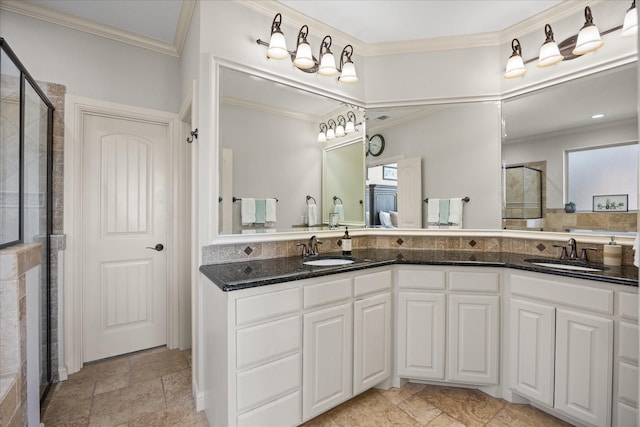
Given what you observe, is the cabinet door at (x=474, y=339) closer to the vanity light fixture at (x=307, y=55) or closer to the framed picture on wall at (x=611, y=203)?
the framed picture on wall at (x=611, y=203)

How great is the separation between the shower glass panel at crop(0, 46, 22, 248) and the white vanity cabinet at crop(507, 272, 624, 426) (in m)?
2.90

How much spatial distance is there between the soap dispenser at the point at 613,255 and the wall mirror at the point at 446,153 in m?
0.69

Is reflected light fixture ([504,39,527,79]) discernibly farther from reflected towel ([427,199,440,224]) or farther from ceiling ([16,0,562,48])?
reflected towel ([427,199,440,224])

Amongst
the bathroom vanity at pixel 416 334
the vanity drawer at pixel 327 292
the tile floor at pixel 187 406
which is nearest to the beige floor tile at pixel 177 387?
the tile floor at pixel 187 406

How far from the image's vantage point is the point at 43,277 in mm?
2076

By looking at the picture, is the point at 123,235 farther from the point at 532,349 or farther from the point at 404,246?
the point at 532,349

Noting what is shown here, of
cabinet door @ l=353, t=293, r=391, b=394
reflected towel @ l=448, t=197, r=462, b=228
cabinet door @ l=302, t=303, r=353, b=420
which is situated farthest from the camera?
reflected towel @ l=448, t=197, r=462, b=228

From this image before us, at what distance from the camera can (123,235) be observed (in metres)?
2.58

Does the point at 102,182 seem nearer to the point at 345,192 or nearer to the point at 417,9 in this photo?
the point at 345,192

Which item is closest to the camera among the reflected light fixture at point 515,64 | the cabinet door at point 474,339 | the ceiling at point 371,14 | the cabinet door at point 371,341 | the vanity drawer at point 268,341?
the vanity drawer at point 268,341

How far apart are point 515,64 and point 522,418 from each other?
7.93ft

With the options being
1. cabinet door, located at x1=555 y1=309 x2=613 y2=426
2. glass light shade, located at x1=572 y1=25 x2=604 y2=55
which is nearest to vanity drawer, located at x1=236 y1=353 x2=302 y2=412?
cabinet door, located at x1=555 y1=309 x2=613 y2=426

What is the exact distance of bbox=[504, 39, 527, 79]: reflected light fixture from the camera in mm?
2232

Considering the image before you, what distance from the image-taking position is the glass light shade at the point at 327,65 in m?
2.21
